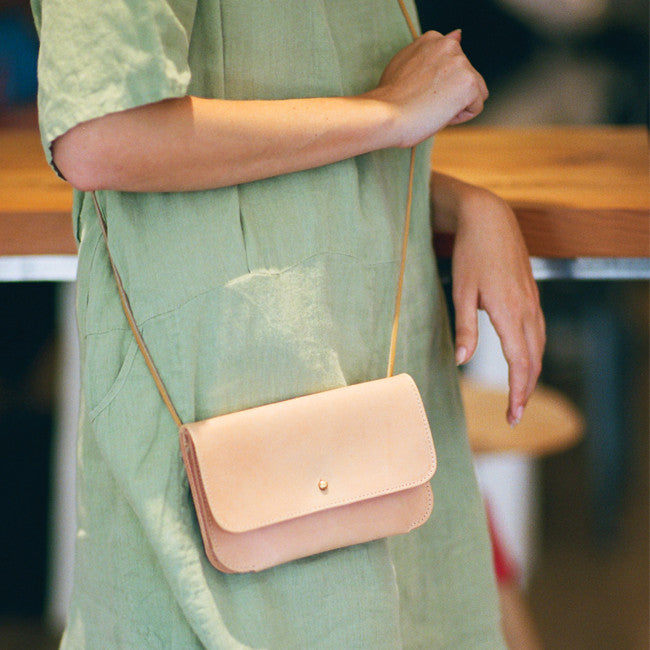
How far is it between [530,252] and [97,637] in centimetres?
46

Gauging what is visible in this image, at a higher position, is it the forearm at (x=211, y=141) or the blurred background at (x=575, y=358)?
the forearm at (x=211, y=141)

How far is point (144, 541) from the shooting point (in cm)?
57

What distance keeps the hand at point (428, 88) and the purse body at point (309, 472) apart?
0.56 ft

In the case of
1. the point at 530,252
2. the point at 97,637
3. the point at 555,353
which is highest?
the point at 530,252

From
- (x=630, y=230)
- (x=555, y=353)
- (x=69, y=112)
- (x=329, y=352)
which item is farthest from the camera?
(x=555, y=353)

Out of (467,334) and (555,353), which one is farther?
(555,353)

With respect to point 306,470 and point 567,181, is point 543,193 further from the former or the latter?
point 306,470

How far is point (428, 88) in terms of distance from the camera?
23.5 inches

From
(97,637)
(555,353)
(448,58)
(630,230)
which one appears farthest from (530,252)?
(555,353)

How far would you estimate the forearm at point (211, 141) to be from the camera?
48 cm

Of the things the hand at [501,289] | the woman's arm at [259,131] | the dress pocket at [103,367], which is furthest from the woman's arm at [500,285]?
the dress pocket at [103,367]

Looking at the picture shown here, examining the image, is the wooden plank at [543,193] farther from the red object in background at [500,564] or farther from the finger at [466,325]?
the red object in background at [500,564]

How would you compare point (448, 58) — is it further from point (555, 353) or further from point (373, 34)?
point (555, 353)

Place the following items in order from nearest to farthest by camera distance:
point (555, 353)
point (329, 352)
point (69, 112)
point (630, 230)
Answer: point (69, 112)
point (329, 352)
point (630, 230)
point (555, 353)
